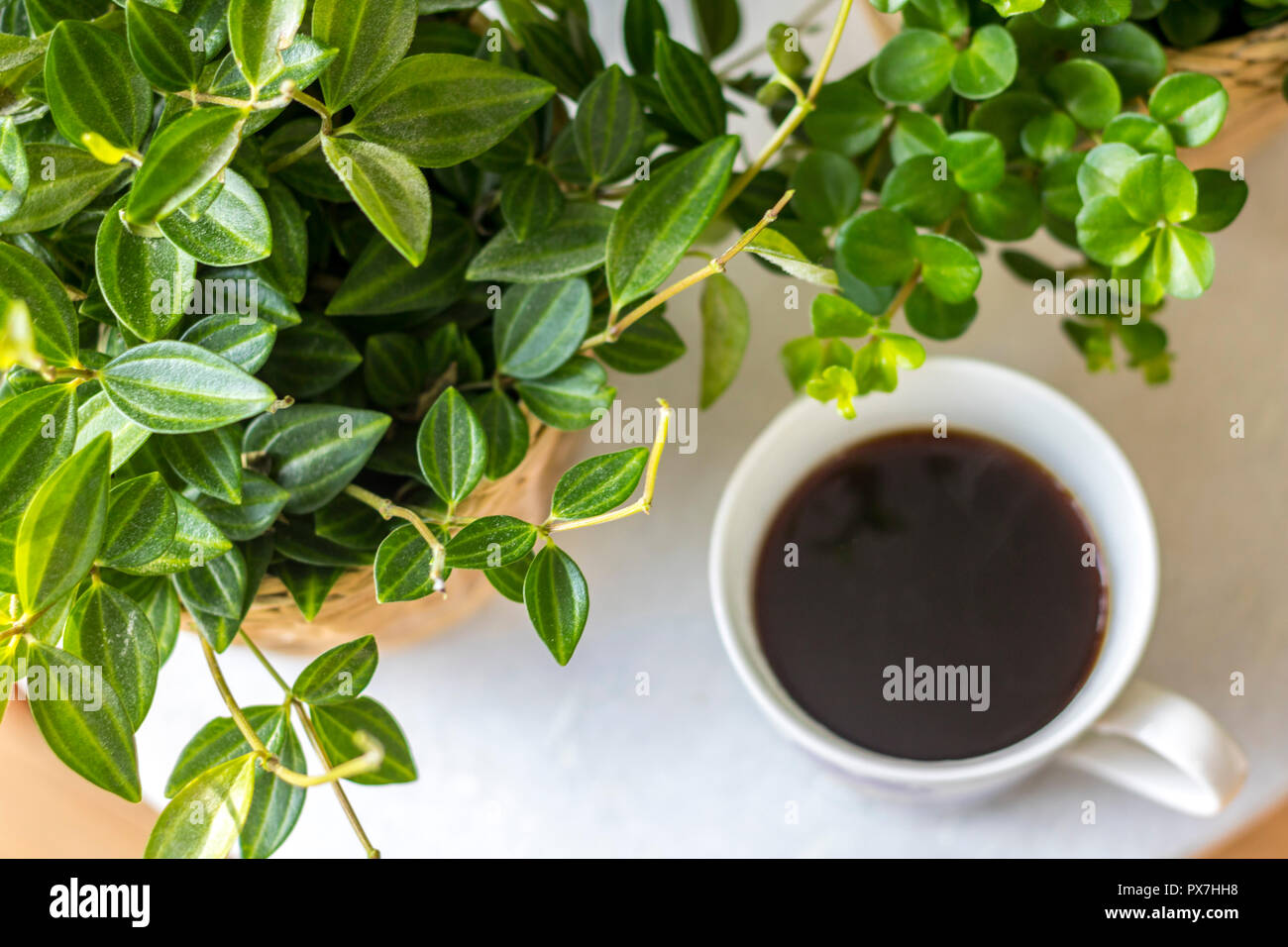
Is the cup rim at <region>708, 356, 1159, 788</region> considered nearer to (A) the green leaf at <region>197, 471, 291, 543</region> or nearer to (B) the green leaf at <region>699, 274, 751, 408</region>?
(B) the green leaf at <region>699, 274, 751, 408</region>

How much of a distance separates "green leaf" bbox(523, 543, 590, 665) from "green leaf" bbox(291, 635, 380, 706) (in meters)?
0.06

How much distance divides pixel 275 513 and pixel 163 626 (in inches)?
2.7

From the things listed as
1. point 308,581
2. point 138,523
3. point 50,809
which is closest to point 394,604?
point 308,581

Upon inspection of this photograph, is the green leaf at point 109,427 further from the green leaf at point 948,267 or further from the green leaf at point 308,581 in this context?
the green leaf at point 948,267

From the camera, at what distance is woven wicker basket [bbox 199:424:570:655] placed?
0.48m

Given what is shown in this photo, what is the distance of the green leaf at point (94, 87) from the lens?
325 millimetres

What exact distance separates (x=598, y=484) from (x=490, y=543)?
41mm

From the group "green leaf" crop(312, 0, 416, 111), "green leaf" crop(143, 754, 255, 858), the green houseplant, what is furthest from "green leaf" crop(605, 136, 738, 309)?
"green leaf" crop(143, 754, 255, 858)

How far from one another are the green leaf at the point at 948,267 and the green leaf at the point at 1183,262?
0.22 ft

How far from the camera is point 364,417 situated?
0.40 meters
